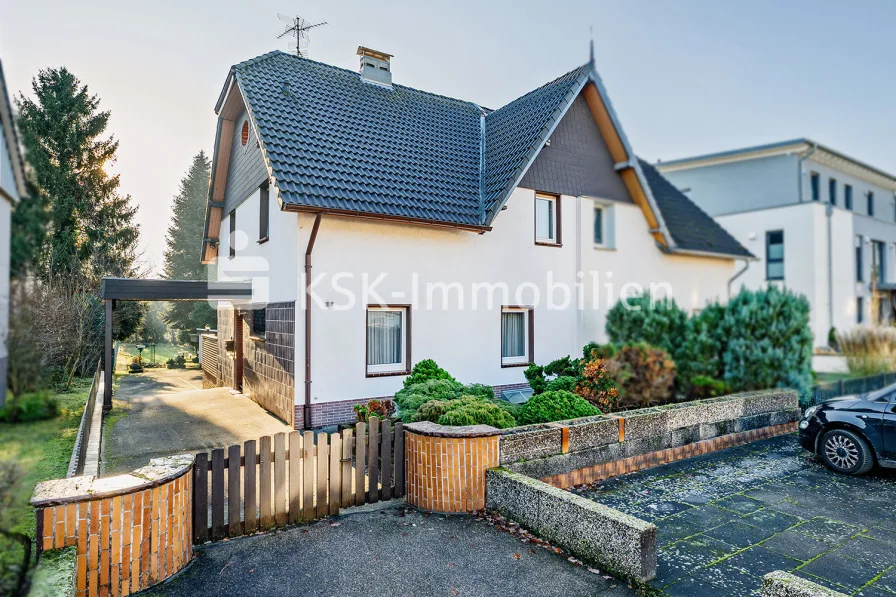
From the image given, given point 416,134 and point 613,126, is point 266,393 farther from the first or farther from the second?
point 613,126

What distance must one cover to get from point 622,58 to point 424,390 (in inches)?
432

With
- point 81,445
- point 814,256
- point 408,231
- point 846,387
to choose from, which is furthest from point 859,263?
point 81,445

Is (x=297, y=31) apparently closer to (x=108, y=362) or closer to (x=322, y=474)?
(x=108, y=362)

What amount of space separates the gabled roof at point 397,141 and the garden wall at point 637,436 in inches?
201

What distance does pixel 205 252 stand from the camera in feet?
56.6

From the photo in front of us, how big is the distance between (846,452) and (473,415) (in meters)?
5.37

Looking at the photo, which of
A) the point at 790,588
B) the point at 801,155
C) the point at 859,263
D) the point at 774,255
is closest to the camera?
the point at 790,588

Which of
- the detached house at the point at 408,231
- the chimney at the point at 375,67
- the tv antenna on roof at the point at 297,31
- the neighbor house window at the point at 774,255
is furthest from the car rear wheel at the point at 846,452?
the neighbor house window at the point at 774,255

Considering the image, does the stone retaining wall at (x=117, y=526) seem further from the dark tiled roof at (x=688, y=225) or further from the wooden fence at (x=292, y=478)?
the dark tiled roof at (x=688, y=225)

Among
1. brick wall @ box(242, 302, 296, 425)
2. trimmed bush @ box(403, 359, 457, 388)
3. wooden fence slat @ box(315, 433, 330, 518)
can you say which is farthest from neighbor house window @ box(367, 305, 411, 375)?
wooden fence slat @ box(315, 433, 330, 518)

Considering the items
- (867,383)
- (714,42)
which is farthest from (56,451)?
(867,383)

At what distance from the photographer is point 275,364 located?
10.6 meters

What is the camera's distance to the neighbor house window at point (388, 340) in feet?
33.5

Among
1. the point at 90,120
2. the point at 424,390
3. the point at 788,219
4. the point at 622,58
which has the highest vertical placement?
the point at 622,58
